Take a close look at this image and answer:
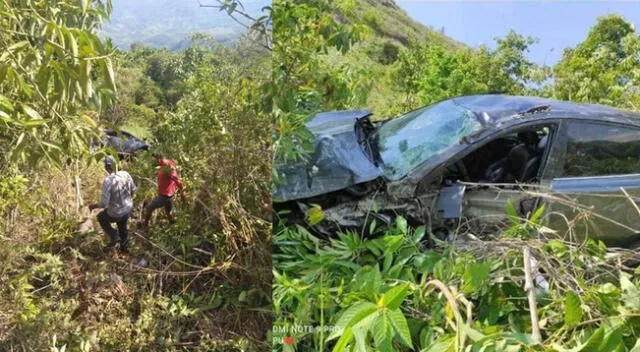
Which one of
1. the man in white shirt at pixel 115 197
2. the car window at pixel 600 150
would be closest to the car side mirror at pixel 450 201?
the car window at pixel 600 150

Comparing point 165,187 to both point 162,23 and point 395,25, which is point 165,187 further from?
point 395,25

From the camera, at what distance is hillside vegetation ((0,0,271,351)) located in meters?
2.11

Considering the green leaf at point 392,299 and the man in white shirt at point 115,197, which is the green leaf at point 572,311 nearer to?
the green leaf at point 392,299

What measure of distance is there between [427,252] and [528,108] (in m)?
0.74

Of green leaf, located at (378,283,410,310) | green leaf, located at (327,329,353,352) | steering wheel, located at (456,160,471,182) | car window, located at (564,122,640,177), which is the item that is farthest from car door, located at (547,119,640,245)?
green leaf, located at (327,329,353,352)

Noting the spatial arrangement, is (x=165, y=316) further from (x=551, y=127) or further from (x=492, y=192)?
(x=551, y=127)

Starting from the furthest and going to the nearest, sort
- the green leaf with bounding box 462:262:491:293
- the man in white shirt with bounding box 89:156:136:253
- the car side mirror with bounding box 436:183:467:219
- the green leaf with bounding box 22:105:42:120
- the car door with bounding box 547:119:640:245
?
the man in white shirt with bounding box 89:156:136:253 → the car side mirror with bounding box 436:183:467:219 → the car door with bounding box 547:119:640:245 → the green leaf with bounding box 22:105:42:120 → the green leaf with bounding box 462:262:491:293

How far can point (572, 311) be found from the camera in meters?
1.21

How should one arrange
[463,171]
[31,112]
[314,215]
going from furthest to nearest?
[463,171] < [314,215] < [31,112]

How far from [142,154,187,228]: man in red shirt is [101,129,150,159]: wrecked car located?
0.07 metres

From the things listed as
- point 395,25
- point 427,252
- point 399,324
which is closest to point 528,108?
point 395,25

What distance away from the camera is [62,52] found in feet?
4.92

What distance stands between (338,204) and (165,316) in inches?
32.5

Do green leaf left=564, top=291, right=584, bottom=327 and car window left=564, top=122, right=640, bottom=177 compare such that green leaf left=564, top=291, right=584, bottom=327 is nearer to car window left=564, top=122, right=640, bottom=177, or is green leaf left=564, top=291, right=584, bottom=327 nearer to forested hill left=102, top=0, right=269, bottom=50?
car window left=564, top=122, right=640, bottom=177
